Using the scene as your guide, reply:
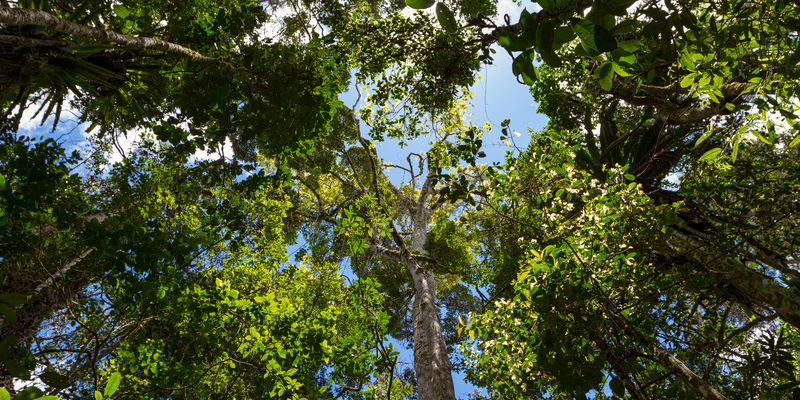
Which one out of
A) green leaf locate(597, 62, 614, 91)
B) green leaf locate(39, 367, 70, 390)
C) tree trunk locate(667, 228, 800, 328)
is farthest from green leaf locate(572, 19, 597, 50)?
tree trunk locate(667, 228, 800, 328)

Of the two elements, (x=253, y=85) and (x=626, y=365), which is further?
(x=253, y=85)

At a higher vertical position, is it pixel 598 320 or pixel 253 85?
pixel 253 85

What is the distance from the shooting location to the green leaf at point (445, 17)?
1111 mm

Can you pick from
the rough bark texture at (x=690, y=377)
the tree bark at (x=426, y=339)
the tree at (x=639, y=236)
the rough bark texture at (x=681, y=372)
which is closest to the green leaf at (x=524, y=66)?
the tree at (x=639, y=236)

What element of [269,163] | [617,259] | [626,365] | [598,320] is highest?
[269,163]

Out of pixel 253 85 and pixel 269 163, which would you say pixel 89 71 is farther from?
pixel 269 163

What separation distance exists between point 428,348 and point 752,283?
168 inches

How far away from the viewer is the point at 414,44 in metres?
5.74

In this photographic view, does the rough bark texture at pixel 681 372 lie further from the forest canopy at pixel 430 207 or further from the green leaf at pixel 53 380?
the green leaf at pixel 53 380

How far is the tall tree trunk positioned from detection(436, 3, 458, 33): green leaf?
5439 mm

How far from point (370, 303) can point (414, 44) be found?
3.71 metres

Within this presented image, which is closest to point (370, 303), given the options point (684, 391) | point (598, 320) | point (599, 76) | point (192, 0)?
point (598, 320)

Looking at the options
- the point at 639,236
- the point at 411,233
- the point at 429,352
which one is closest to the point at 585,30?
the point at 639,236

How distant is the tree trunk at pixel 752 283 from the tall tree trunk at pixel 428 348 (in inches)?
138
